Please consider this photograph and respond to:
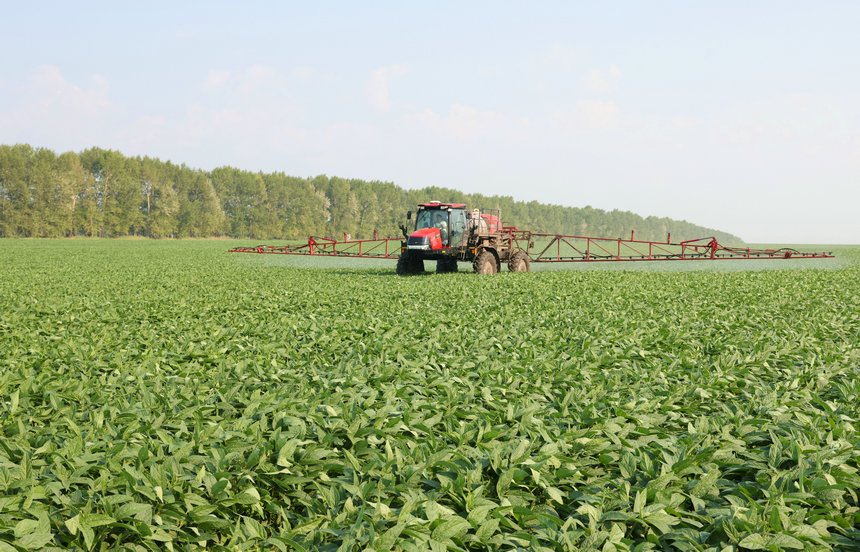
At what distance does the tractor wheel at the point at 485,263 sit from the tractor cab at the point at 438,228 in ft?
3.16

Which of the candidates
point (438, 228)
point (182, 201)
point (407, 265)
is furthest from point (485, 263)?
point (182, 201)

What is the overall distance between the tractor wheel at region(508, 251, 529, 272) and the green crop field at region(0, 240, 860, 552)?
48.2 feet

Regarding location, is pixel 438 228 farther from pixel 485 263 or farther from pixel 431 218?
pixel 485 263

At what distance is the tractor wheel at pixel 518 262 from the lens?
26.0 m

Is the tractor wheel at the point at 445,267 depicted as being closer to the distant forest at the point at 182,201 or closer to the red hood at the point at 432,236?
the red hood at the point at 432,236

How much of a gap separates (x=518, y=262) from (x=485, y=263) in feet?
11.1

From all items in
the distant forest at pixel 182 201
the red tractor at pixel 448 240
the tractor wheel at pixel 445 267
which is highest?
the distant forest at pixel 182 201

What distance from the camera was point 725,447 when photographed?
4840 mm

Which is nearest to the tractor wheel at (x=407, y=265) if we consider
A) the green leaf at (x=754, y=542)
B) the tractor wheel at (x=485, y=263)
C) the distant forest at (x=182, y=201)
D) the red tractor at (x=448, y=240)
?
the red tractor at (x=448, y=240)

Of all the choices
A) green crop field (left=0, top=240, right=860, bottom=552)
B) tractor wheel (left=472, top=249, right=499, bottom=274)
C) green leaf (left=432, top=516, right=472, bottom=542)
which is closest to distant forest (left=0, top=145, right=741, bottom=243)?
tractor wheel (left=472, top=249, right=499, bottom=274)

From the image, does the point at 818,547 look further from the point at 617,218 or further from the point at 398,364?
the point at 617,218

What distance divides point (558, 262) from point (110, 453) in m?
29.3

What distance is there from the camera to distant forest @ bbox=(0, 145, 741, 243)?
69875 millimetres

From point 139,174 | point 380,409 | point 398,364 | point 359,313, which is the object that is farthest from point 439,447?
point 139,174
